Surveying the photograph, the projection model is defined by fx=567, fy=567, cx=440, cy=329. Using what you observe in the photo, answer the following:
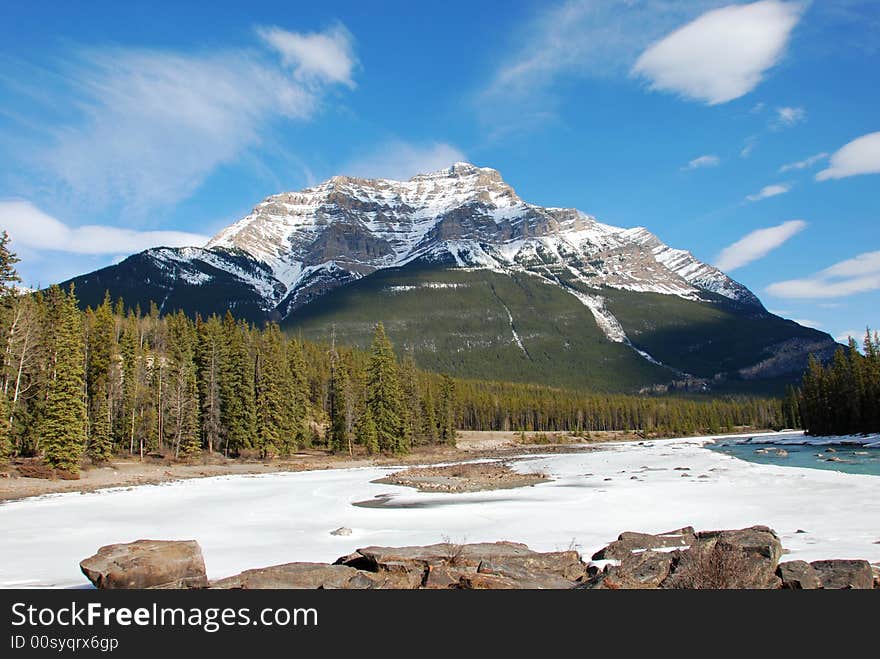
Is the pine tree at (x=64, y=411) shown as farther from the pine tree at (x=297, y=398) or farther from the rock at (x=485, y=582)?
the rock at (x=485, y=582)

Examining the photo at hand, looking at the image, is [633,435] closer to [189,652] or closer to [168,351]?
[168,351]

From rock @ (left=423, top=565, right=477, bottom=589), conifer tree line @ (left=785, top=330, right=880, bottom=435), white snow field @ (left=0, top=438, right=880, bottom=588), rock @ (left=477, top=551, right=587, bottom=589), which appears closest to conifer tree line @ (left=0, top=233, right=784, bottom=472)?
white snow field @ (left=0, top=438, right=880, bottom=588)

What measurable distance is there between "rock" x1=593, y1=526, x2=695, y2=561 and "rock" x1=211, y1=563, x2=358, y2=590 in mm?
6511

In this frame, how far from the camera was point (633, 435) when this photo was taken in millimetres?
155125

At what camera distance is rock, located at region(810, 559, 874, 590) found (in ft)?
34.8

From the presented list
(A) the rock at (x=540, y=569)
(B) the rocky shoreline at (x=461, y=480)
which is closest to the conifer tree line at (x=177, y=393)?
(B) the rocky shoreline at (x=461, y=480)

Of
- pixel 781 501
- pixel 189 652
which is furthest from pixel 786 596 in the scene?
pixel 781 501

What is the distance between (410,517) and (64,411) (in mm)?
31947

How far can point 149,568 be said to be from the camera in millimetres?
11219

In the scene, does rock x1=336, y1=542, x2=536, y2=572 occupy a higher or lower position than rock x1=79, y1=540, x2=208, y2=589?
lower

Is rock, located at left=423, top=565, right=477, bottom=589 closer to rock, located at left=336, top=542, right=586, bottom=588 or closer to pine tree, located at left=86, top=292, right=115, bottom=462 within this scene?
rock, located at left=336, top=542, right=586, bottom=588

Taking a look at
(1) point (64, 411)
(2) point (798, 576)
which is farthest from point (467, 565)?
(1) point (64, 411)

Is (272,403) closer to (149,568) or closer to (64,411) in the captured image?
(64,411)

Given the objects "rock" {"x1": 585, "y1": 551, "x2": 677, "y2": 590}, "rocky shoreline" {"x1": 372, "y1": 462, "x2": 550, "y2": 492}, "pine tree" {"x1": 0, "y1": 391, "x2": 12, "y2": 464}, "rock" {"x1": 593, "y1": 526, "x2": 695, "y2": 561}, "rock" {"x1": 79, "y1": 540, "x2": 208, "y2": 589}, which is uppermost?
"pine tree" {"x1": 0, "y1": 391, "x2": 12, "y2": 464}
